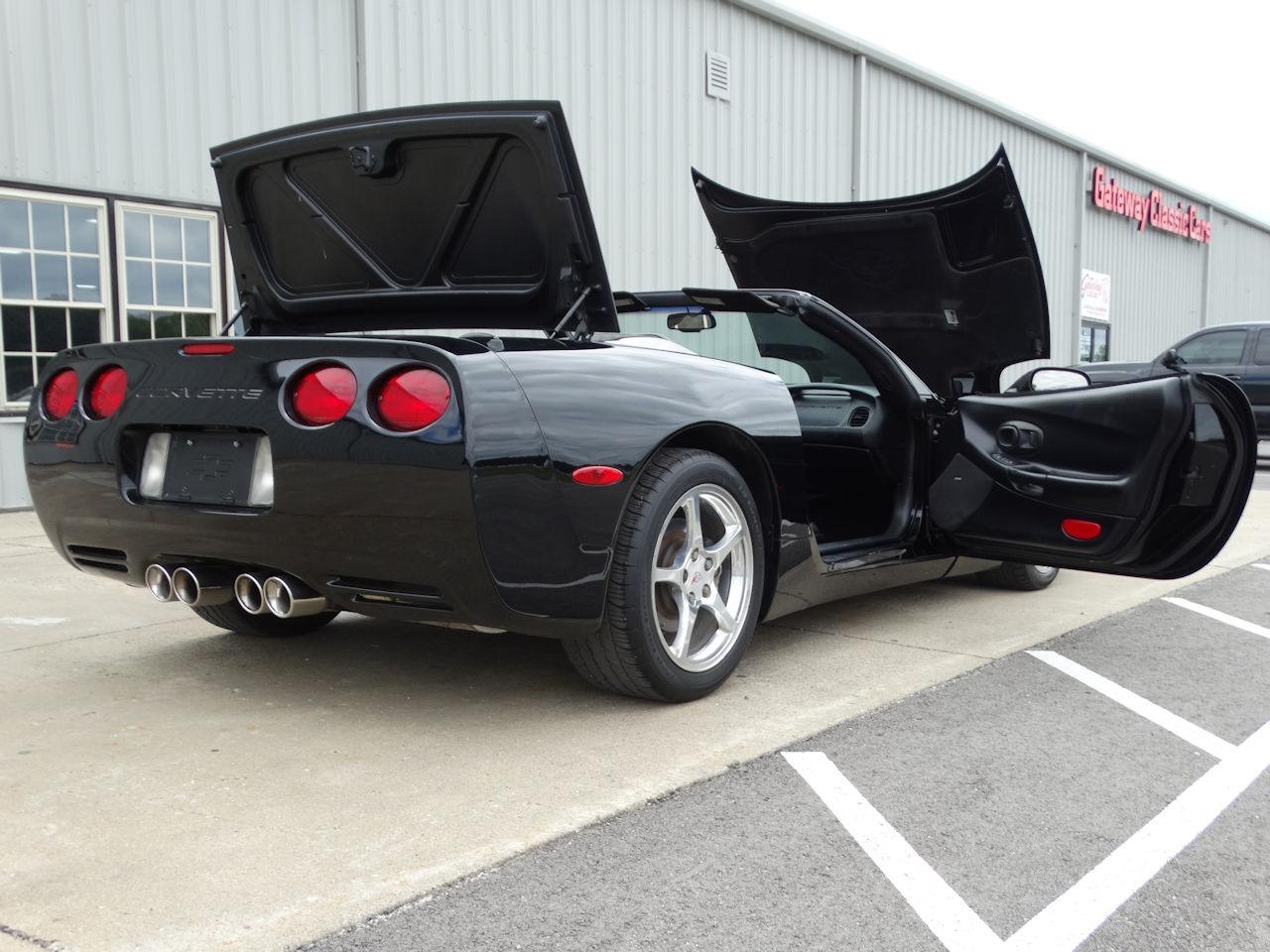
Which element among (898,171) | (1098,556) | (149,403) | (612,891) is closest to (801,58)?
(898,171)

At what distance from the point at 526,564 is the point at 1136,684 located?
7.20 ft

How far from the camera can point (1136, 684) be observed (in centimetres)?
389

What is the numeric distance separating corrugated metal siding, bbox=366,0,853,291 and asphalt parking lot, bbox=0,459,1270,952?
25.7 feet

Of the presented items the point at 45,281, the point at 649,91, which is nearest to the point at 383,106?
the point at 45,281

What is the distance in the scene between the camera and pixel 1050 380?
4578 millimetres

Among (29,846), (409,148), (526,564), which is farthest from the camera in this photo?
(409,148)

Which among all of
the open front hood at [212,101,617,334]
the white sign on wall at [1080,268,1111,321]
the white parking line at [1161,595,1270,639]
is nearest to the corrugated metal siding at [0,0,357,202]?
the open front hood at [212,101,617,334]

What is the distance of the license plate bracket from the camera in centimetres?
307

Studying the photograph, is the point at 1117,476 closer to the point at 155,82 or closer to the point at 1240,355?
the point at 155,82

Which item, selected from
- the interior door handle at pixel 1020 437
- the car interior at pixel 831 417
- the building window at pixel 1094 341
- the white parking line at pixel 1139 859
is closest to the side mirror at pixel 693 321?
the car interior at pixel 831 417

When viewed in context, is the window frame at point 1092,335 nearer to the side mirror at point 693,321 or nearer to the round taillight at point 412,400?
the side mirror at point 693,321

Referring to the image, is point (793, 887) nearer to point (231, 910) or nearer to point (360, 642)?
point (231, 910)

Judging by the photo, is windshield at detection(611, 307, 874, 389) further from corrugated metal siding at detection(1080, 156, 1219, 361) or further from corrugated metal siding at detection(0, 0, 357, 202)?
corrugated metal siding at detection(1080, 156, 1219, 361)

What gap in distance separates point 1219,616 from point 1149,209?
23302 millimetres
